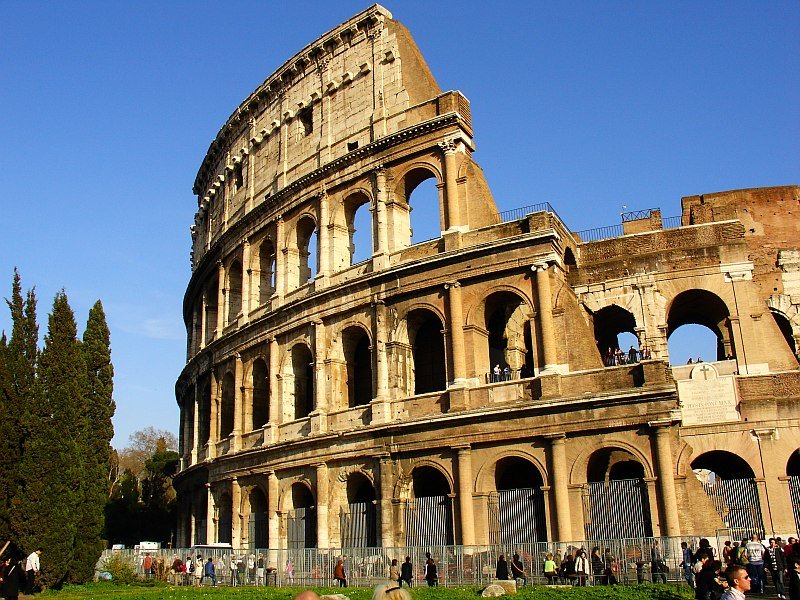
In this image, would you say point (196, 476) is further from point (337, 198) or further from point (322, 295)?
point (337, 198)

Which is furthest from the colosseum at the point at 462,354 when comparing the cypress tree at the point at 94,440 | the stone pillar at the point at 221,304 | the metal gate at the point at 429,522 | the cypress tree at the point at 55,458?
the cypress tree at the point at 55,458

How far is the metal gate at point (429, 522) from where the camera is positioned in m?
20.2

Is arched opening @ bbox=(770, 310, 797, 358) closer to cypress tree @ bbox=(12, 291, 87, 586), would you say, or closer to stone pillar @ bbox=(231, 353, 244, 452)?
stone pillar @ bbox=(231, 353, 244, 452)

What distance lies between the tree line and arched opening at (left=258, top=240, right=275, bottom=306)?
27.8 feet

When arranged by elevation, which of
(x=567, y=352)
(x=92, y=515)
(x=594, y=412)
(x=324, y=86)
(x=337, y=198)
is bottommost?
(x=92, y=515)

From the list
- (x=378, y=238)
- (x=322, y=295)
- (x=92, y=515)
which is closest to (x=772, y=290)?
(x=378, y=238)

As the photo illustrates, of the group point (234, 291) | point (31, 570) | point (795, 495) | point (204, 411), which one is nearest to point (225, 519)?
point (204, 411)

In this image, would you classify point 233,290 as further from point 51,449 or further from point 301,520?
point 51,449

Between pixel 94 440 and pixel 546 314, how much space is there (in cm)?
1200

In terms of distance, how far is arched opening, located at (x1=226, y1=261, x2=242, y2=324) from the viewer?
30.5 meters

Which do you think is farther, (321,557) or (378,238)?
(378,238)

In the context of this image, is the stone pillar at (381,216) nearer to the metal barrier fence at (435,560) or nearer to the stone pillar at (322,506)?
the stone pillar at (322,506)

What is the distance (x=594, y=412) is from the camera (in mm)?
18969

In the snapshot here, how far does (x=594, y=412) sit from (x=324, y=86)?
1424 centimetres
